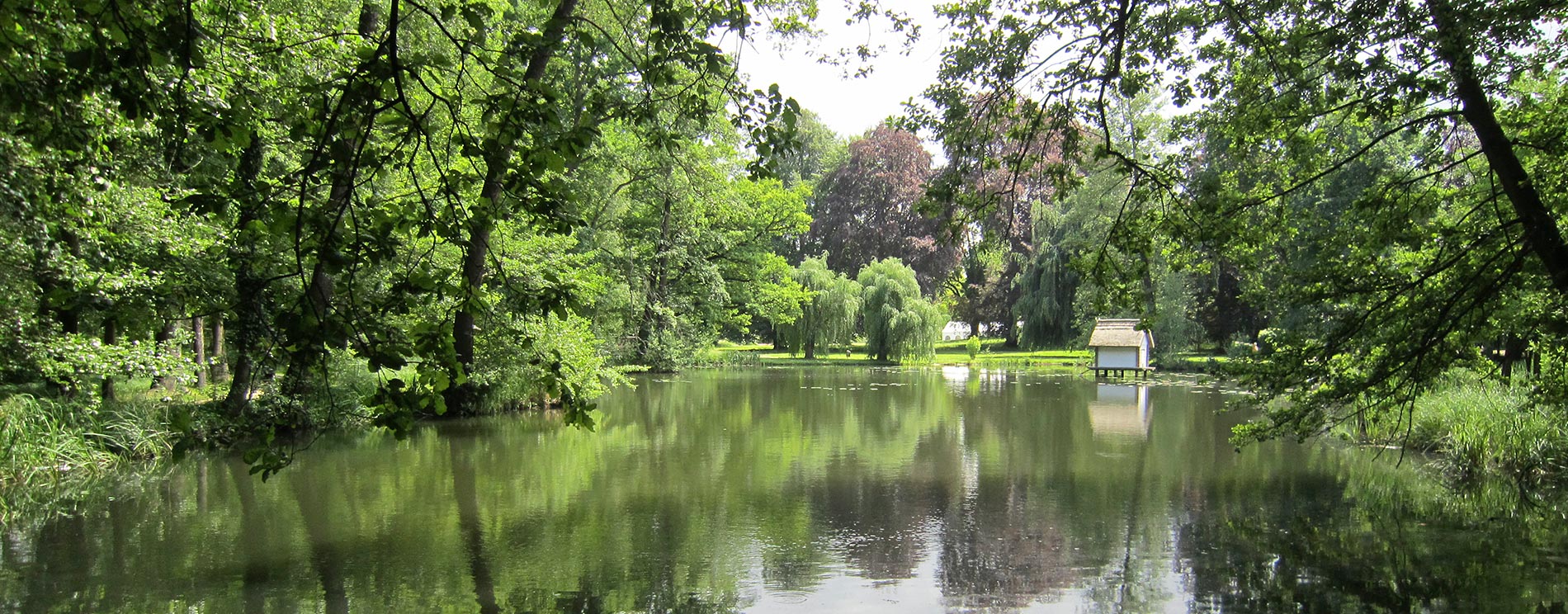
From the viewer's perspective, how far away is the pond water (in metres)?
5.62

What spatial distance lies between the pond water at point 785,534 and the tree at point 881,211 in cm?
2799

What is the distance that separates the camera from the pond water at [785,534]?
5.62 metres

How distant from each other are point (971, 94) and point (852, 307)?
2542 centimetres

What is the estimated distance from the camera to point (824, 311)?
31406mm

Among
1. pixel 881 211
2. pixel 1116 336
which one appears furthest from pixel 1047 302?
pixel 881 211

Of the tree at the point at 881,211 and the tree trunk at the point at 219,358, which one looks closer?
the tree trunk at the point at 219,358

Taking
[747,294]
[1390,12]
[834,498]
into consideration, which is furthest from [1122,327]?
[1390,12]

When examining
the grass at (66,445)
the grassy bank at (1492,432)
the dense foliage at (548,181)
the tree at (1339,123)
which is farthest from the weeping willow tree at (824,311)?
the tree at (1339,123)

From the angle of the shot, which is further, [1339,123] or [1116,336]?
[1116,336]

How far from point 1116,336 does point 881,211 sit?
1617 cm

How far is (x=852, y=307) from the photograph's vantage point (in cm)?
3116

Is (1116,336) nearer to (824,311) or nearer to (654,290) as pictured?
(824,311)

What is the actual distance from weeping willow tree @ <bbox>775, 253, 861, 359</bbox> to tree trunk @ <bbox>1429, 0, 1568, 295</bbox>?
25646mm

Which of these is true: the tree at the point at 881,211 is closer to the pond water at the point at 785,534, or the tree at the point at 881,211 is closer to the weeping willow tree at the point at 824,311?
the weeping willow tree at the point at 824,311
